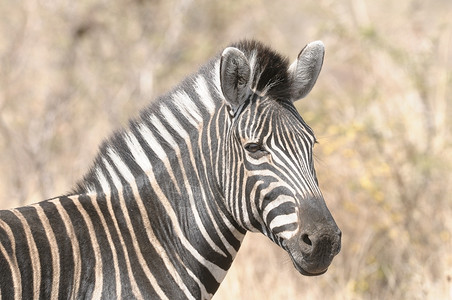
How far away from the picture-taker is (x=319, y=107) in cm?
1085

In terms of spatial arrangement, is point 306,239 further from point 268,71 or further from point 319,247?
point 268,71

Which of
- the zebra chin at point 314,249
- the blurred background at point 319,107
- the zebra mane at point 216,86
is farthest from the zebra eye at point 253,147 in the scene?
the blurred background at point 319,107

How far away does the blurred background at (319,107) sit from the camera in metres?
8.98

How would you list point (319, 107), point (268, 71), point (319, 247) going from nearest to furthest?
point (319, 247) < point (268, 71) < point (319, 107)

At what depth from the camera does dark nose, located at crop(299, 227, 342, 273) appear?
3727 millimetres

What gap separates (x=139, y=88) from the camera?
13.1 m

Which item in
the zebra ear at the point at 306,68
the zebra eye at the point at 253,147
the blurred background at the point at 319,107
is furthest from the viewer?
the blurred background at the point at 319,107

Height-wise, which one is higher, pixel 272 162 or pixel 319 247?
pixel 272 162

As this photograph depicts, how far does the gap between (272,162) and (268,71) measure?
661mm

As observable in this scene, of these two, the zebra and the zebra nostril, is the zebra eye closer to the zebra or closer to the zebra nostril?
the zebra

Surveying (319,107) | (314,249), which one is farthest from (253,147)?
(319,107)

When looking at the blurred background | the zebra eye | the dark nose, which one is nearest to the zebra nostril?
the dark nose

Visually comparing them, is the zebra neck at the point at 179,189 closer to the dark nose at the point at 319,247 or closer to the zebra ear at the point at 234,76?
the zebra ear at the point at 234,76

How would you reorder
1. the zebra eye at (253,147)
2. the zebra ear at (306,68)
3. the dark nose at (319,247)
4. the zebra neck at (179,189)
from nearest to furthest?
the dark nose at (319,247) → the zebra eye at (253,147) → the zebra neck at (179,189) → the zebra ear at (306,68)
